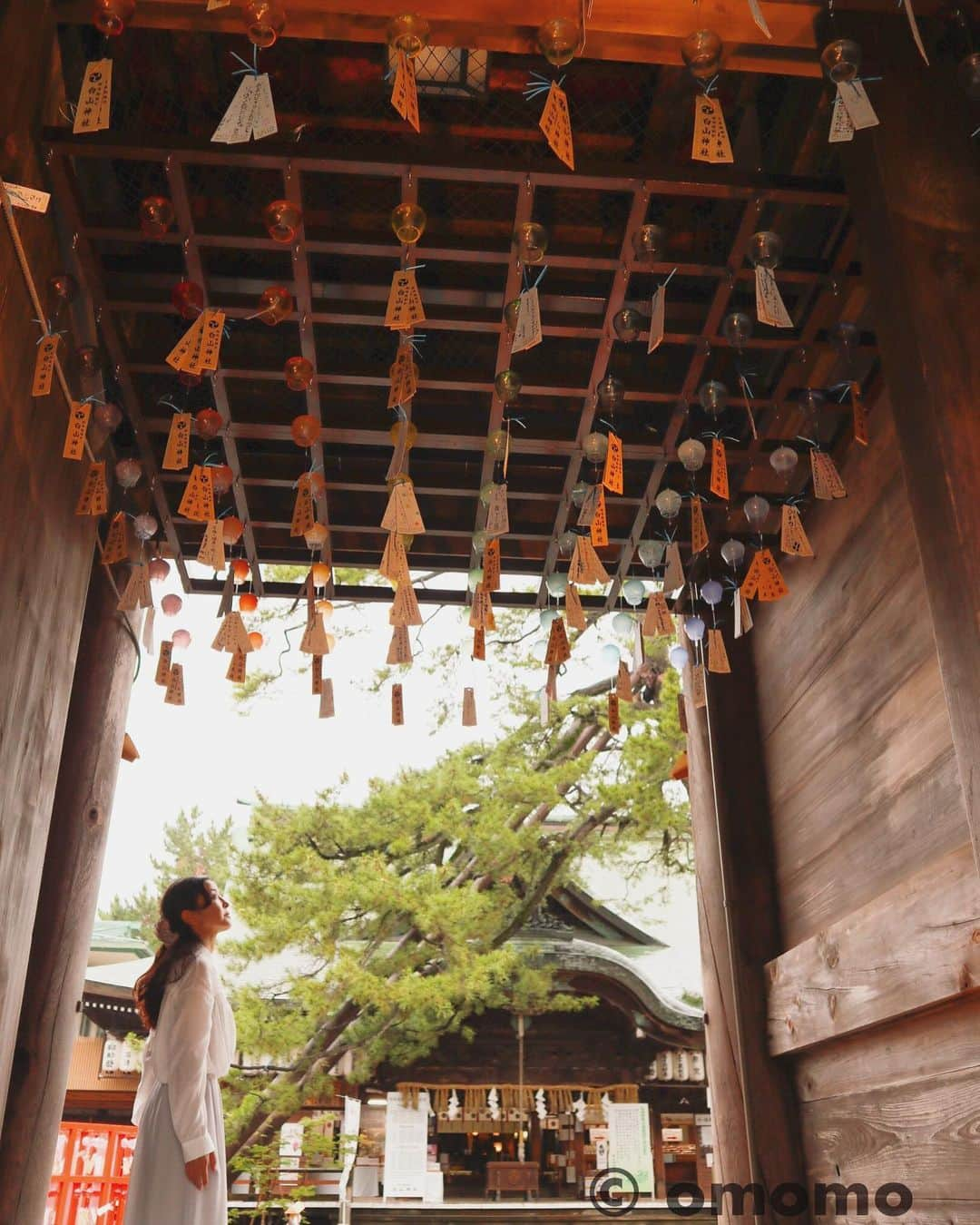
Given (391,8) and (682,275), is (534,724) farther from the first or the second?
(391,8)

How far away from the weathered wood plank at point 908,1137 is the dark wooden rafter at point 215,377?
89.4 inches

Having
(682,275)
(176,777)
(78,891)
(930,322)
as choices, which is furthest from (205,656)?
(930,322)

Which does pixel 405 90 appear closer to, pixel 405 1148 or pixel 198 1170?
pixel 198 1170

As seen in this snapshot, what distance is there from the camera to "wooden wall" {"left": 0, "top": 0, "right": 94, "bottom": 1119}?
1894 millimetres

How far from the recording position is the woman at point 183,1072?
261 cm

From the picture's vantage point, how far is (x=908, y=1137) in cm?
224

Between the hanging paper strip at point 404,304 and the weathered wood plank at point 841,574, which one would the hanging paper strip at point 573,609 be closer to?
the weathered wood plank at point 841,574

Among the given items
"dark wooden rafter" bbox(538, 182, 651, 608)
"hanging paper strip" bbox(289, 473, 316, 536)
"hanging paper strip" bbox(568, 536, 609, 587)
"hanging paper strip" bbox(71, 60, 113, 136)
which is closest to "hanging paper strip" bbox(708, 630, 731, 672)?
"hanging paper strip" bbox(568, 536, 609, 587)

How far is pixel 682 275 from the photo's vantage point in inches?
105

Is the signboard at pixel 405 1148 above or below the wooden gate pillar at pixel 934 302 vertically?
below

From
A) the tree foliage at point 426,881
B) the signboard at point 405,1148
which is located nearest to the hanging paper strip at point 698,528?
the tree foliage at point 426,881

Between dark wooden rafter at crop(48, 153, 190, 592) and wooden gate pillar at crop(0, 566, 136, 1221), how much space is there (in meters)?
0.35

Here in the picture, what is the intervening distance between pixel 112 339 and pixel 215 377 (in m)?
0.26

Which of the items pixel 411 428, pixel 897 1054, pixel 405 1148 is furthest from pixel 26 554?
pixel 405 1148
